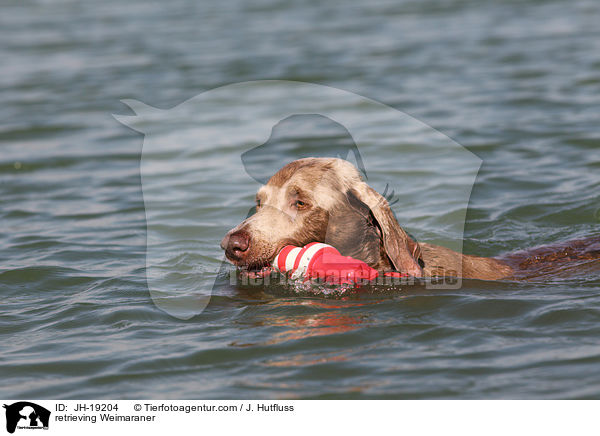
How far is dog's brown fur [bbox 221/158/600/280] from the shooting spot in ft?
21.1

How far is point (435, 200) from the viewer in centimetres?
1010

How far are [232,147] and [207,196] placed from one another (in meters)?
2.24

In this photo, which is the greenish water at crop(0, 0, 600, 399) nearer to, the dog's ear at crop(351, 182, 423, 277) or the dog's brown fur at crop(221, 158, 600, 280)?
the dog's ear at crop(351, 182, 423, 277)

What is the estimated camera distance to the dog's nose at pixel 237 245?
6.07 metres

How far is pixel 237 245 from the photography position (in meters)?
6.06

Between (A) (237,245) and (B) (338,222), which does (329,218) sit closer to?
(B) (338,222)

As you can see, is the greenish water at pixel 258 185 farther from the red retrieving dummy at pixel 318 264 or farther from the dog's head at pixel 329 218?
the dog's head at pixel 329 218
